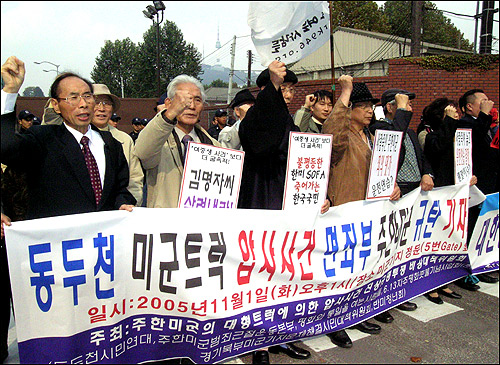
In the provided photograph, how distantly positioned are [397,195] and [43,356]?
2690 millimetres

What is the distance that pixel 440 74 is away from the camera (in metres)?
12.4

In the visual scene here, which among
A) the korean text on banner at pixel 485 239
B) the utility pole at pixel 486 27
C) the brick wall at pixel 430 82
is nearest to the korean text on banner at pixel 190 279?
the korean text on banner at pixel 485 239

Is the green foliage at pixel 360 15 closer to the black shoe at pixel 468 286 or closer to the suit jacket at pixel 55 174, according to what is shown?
the black shoe at pixel 468 286

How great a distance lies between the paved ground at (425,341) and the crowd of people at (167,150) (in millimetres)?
88

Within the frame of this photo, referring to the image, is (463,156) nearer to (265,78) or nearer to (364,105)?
(364,105)

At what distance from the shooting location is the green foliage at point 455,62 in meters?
12.2

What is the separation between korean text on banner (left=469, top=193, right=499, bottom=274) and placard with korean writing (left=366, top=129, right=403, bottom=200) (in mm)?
1493

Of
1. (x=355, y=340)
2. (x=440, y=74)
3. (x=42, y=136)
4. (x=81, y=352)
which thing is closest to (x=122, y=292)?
(x=81, y=352)

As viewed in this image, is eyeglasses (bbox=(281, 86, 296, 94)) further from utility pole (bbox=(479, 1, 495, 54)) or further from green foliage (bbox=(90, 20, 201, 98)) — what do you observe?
utility pole (bbox=(479, 1, 495, 54))

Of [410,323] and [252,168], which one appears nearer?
[252,168]

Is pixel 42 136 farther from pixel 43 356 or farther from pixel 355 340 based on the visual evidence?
pixel 355 340

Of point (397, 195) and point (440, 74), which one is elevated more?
point (440, 74)

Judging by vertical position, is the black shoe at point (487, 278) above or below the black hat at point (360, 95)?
below

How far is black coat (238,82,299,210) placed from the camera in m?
2.66
